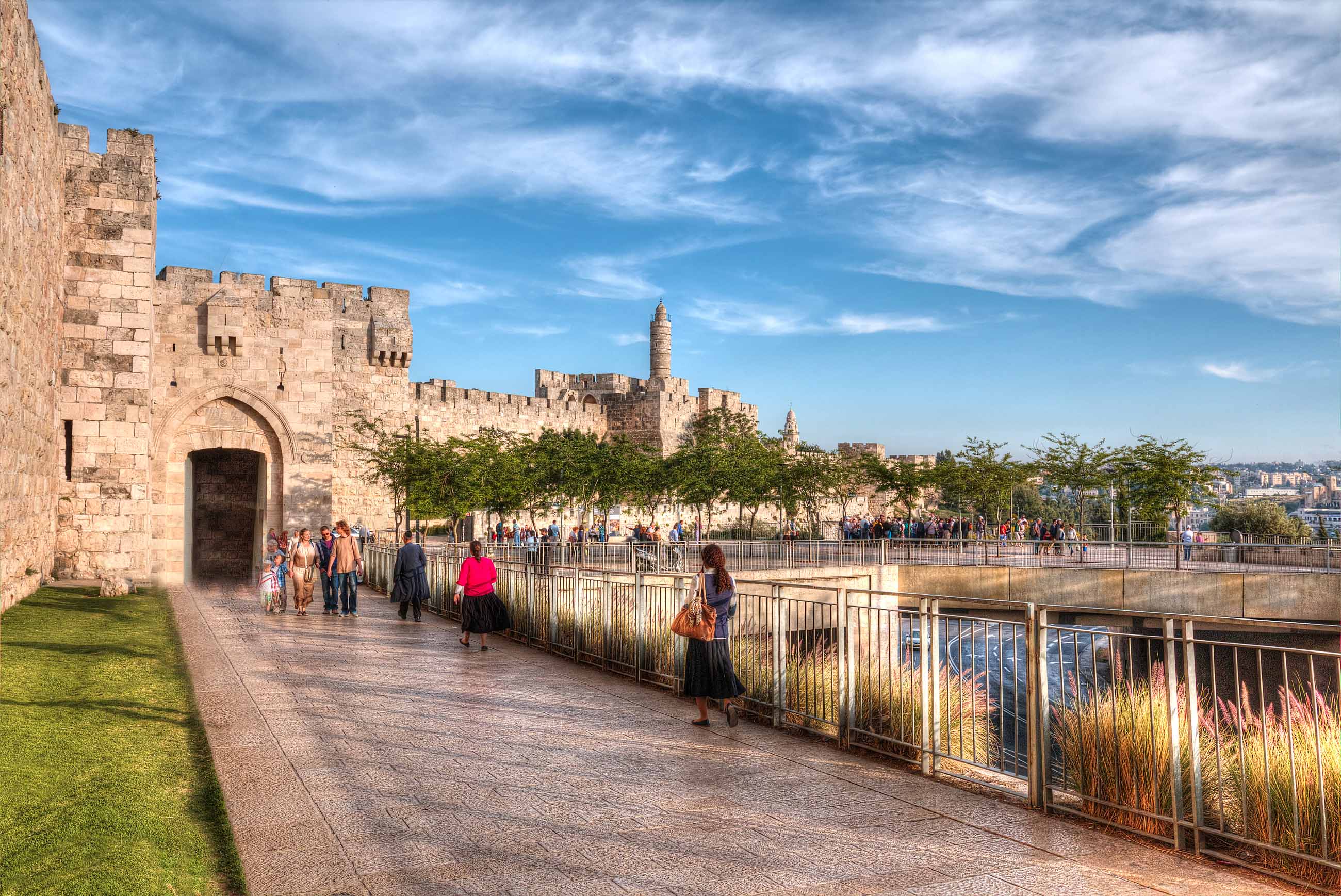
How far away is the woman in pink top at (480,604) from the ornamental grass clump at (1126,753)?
7.23m

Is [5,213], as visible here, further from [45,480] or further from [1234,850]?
[1234,850]

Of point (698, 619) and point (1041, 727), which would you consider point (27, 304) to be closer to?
point (698, 619)

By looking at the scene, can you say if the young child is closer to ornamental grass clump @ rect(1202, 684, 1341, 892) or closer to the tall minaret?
ornamental grass clump @ rect(1202, 684, 1341, 892)

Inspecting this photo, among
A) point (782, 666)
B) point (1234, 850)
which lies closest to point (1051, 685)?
point (782, 666)

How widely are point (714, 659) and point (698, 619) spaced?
0.31m

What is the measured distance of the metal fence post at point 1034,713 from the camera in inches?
205

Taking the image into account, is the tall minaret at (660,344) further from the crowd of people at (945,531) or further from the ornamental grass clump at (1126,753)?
the ornamental grass clump at (1126,753)

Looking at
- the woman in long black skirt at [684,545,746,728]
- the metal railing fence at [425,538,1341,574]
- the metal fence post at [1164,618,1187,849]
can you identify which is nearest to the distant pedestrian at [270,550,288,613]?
the metal railing fence at [425,538,1341,574]

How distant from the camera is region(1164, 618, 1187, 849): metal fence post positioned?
14.9 feet

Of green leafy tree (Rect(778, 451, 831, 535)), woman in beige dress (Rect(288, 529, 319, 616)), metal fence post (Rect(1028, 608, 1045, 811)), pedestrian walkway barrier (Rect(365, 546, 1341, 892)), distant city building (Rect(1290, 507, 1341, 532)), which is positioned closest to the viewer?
pedestrian walkway barrier (Rect(365, 546, 1341, 892))

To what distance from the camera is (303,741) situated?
6406 mm

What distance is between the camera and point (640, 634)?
936 cm

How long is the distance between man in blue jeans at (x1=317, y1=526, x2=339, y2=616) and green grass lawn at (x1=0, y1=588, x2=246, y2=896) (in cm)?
554

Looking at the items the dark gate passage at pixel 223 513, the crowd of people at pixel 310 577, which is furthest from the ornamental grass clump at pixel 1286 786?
the dark gate passage at pixel 223 513
